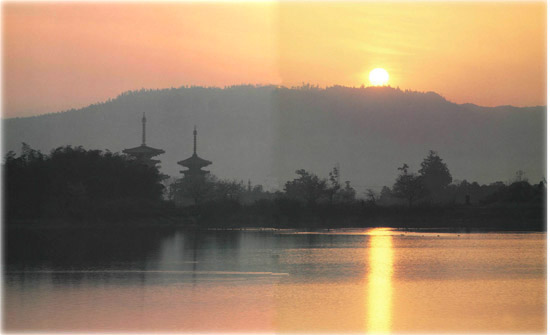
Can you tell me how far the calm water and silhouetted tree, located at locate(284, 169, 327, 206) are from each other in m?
43.7

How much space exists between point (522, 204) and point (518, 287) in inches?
1782

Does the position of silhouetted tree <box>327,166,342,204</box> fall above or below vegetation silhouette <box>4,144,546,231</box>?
above

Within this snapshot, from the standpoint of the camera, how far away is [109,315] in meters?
16.2

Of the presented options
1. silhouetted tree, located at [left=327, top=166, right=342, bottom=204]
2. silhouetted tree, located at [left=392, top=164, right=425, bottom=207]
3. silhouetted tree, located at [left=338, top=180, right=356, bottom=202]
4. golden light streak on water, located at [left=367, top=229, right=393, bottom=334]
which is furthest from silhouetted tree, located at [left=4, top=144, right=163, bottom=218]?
silhouetted tree, located at [left=338, top=180, right=356, bottom=202]

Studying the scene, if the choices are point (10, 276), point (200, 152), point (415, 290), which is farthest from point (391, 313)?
point (200, 152)

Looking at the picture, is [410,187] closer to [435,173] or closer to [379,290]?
[435,173]

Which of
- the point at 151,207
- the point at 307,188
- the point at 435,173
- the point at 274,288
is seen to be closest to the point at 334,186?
the point at 307,188

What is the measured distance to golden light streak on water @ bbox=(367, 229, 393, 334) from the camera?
612 inches

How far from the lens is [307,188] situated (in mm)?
84312

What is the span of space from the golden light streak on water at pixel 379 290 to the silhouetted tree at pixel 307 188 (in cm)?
4330

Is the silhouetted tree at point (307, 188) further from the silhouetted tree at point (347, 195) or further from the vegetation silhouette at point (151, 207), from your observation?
the vegetation silhouette at point (151, 207)

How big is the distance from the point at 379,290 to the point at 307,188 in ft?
210

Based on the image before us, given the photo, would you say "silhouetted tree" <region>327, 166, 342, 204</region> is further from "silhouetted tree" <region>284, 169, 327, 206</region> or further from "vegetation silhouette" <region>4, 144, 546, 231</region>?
"vegetation silhouette" <region>4, 144, 546, 231</region>

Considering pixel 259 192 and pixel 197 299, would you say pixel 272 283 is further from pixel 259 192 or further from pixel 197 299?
pixel 259 192
